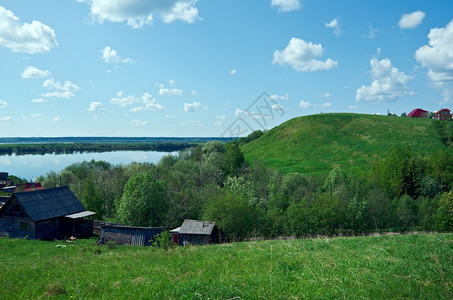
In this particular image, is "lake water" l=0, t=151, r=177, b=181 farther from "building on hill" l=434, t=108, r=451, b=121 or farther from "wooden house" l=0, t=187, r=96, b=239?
"building on hill" l=434, t=108, r=451, b=121

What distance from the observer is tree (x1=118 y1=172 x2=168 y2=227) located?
36.7 meters

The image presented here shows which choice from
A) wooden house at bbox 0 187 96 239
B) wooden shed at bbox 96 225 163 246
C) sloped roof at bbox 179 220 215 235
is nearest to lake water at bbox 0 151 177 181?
wooden house at bbox 0 187 96 239

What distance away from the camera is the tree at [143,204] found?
3666 cm

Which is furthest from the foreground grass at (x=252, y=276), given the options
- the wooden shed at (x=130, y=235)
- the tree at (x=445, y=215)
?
the tree at (x=445, y=215)

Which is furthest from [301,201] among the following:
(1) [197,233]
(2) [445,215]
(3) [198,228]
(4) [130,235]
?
(4) [130,235]

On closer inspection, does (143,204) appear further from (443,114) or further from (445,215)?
(443,114)

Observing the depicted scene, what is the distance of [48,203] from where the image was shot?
3594 cm

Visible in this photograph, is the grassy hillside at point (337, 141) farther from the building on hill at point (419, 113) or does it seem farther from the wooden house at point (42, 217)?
the wooden house at point (42, 217)

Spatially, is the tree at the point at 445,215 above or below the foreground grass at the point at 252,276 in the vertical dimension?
below

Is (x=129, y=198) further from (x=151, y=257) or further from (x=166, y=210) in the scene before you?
(x=151, y=257)

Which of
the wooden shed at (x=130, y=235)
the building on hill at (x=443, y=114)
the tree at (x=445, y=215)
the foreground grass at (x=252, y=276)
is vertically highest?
the building on hill at (x=443, y=114)

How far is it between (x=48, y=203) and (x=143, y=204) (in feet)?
38.5

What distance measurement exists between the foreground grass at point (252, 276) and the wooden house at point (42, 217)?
24.3 metres

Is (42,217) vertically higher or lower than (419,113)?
lower
